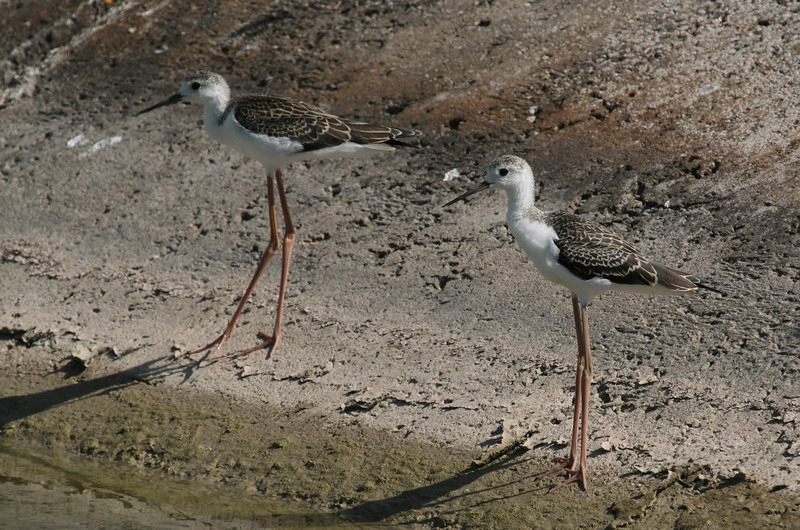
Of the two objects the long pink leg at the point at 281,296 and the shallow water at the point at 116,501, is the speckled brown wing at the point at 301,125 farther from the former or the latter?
the shallow water at the point at 116,501

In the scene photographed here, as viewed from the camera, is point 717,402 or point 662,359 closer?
point 717,402

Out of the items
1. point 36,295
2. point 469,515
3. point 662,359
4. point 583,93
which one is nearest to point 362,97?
point 583,93

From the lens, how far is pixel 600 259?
5281 mm

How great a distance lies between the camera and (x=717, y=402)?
5.61m

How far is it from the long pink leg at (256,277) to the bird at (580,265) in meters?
1.97

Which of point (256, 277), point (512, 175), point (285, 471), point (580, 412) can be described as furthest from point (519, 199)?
point (256, 277)

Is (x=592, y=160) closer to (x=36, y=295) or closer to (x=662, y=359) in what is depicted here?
(x=662, y=359)

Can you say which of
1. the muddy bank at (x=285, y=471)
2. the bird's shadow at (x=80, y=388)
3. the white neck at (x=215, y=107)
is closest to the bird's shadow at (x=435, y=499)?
the muddy bank at (x=285, y=471)

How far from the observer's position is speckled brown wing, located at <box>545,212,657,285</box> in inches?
207

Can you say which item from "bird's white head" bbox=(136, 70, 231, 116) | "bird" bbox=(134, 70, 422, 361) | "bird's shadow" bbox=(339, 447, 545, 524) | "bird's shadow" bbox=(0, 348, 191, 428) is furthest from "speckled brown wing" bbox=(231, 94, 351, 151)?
"bird's shadow" bbox=(339, 447, 545, 524)

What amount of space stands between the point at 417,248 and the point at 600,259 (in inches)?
91.5

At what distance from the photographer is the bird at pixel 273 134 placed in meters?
6.69

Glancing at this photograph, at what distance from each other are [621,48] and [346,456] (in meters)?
5.08

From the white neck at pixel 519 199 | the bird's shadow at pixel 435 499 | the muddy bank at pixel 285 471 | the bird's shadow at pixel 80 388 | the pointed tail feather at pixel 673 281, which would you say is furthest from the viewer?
the bird's shadow at pixel 80 388
